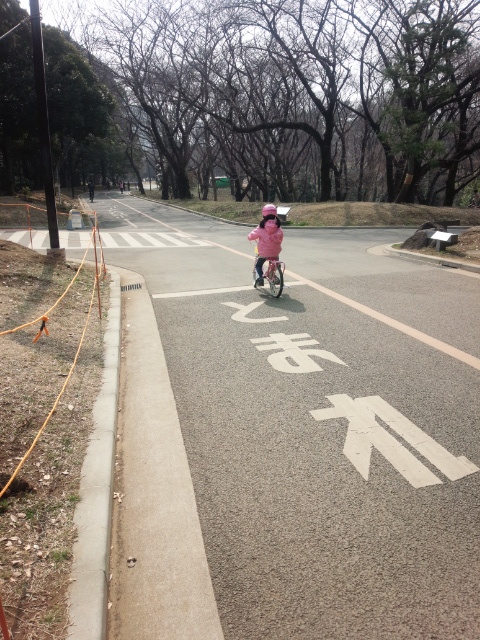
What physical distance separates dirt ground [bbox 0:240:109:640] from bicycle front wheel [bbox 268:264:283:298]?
314cm

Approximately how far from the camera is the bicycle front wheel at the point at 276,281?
8852mm

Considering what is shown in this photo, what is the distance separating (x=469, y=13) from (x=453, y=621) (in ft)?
97.5

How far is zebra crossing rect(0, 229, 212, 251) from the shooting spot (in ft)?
55.7

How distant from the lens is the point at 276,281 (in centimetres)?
890

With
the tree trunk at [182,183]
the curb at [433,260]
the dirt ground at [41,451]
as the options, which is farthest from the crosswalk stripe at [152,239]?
the tree trunk at [182,183]

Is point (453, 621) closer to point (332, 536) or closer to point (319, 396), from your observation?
point (332, 536)

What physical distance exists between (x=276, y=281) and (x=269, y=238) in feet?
2.76

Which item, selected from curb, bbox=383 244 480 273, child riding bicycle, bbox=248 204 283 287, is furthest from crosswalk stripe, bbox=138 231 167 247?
child riding bicycle, bbox=248 204 283 287

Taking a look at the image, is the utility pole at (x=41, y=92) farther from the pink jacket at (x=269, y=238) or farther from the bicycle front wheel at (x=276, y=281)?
the bicycle front wheel at (x=276, y=281)

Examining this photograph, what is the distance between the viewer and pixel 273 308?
27.1 ft

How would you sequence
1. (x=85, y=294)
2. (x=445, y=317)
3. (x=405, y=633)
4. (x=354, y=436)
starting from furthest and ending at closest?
1. (x=85, y=294)
2. (x=445, y=317)
3. (x=354, y=436)
4. (x=405, y=633)

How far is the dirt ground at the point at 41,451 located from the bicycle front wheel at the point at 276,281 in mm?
3138

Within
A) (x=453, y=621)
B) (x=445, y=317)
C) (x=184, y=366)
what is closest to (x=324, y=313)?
(x=445, y=317)

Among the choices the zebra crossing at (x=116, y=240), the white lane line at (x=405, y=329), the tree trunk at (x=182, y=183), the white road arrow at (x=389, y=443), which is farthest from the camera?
the tree trunk at (x=182, y=183)
